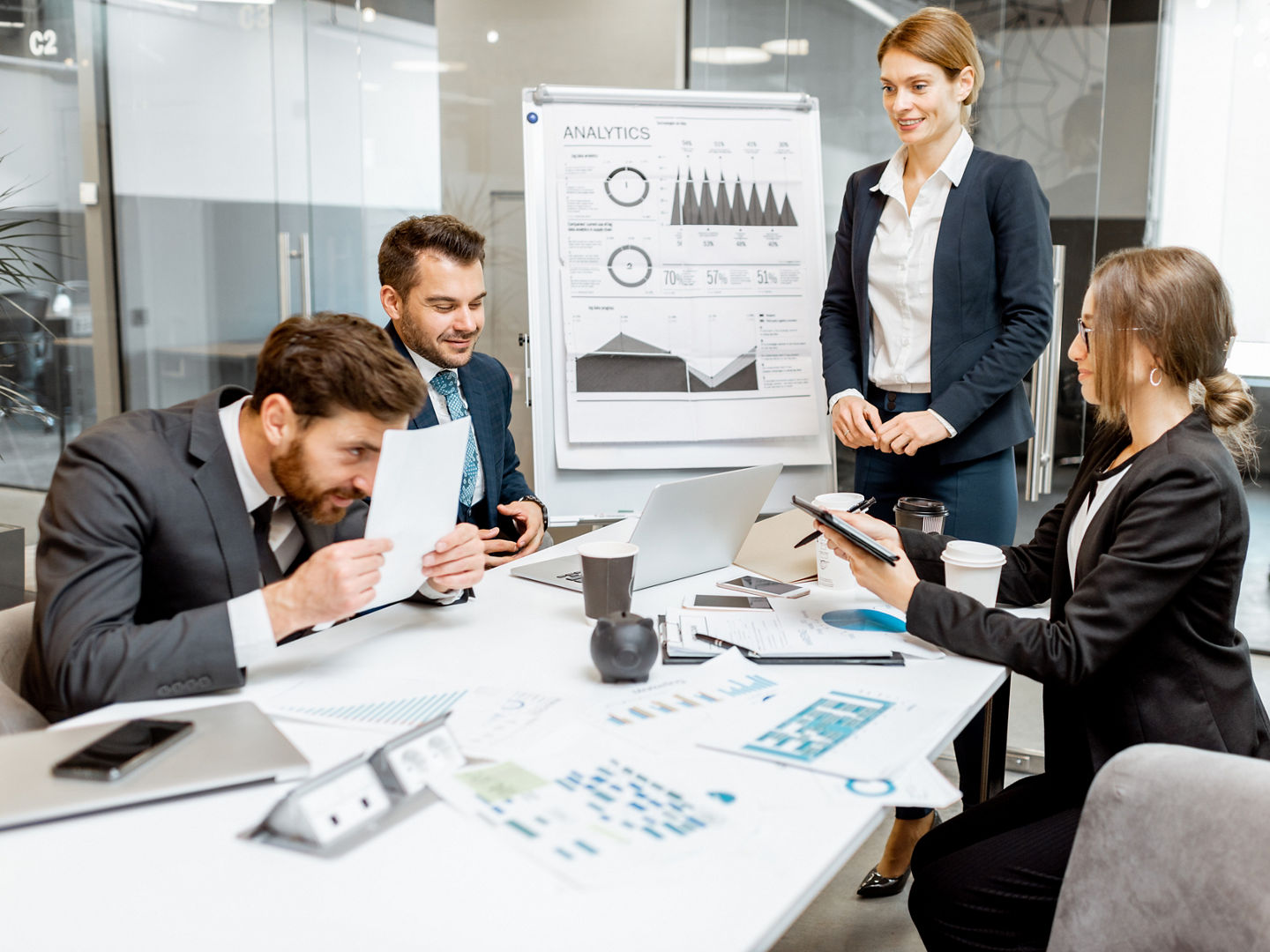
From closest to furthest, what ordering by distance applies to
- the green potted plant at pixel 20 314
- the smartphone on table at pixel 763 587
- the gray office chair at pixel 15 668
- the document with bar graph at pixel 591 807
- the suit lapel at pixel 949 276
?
the document with bar graph at pixel 591 807
the gray office chair at pixel 15 668
the smartphone on table at pixel 763 587
the suit lapel at pixel 949 276
the green potted plant at pixel 20 314

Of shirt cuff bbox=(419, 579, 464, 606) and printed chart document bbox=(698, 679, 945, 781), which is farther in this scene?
shirt cuff bbox=(419, 579, 464, 606)

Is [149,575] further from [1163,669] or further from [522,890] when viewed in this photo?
[1163,669]

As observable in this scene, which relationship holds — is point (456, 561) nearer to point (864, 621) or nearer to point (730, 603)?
point (730, 603)

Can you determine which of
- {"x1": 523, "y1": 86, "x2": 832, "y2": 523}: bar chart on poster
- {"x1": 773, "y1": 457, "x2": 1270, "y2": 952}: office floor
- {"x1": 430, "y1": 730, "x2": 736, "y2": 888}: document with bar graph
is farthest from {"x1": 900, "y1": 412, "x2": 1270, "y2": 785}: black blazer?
{"x1": 523, "y1": 86, "x2": 832, "y2": 523}: bar chart on poster

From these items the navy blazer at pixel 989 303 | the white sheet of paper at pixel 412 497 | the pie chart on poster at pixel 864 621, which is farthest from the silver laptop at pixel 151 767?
the navy blazer at pixel 989 303

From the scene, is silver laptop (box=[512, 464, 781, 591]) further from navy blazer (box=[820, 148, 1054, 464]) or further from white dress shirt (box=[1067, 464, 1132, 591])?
navy blazer (box=[820, 148, 1054, 464])

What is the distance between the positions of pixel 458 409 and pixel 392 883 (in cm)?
150

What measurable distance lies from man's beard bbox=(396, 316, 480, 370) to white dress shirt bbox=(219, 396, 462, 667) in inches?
27.5

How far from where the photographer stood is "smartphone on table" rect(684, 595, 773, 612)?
5.46 feet

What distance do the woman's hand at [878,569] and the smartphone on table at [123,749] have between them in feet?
2.99

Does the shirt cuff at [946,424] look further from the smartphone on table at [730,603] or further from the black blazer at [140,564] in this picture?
the black blazer at [140,564]

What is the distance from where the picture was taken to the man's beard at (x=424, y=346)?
2.23 meters

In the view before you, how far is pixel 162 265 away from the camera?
4367mm

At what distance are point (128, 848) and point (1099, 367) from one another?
1371mm
